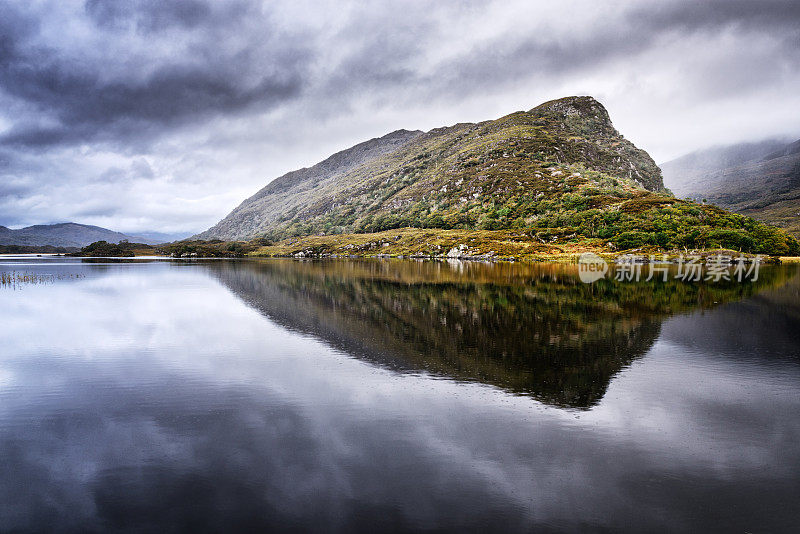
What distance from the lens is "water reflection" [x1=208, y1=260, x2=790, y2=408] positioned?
18.7 meters

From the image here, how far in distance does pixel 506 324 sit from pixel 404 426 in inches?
678

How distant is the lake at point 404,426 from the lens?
904cm

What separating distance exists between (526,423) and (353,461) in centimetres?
583

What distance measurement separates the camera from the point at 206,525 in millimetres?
8516

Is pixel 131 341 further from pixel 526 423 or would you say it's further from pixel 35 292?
pixel 35 292

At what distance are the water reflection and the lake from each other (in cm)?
25

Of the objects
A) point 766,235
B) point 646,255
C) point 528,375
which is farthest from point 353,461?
point 766,235

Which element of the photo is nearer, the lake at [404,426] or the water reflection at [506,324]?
the lake at [404,426]

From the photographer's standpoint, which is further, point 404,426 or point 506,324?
point 506,324

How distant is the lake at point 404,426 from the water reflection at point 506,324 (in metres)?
0.25

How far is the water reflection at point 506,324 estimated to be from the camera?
734 inches

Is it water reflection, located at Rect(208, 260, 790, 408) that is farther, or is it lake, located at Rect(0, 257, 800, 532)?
water reflection, located at Rect(208, 260, 790, 408)

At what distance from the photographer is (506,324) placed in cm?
2867

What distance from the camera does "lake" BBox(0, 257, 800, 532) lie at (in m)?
9.04
